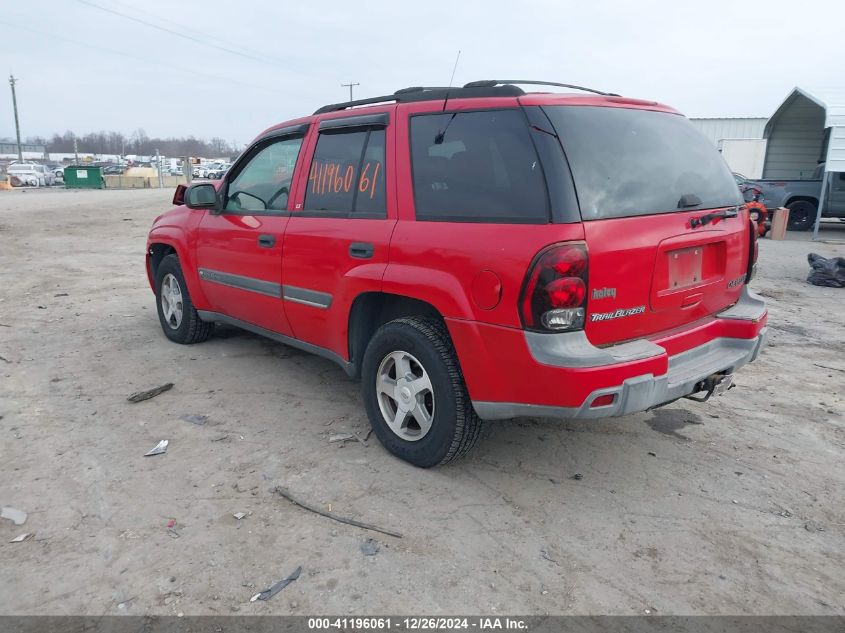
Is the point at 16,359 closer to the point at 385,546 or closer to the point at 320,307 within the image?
the point at 320,307

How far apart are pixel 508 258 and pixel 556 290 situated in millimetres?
263

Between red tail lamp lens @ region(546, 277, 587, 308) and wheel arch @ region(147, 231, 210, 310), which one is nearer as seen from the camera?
red tail lamp lens @ region(546, 277, 587, 308)

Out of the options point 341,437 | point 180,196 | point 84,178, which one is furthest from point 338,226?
point 84,178

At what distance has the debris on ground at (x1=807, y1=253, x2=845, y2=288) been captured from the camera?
340 inches

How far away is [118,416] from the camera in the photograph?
413cm

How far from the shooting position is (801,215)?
1605 cm

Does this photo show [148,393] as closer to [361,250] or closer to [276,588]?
[361,250]

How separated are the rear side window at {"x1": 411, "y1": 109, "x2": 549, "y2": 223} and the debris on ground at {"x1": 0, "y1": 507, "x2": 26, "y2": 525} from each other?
8.08ft

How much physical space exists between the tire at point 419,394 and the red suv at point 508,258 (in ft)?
0.04

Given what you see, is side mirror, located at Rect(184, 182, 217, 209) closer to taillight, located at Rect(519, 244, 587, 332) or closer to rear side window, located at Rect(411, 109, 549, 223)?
rear side window, located at Rect(411, 109, 549, 223)

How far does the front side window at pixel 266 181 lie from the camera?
14.0 ft

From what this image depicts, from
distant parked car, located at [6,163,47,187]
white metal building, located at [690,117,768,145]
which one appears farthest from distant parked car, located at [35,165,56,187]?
white metal building, located at [690,117,768,145]

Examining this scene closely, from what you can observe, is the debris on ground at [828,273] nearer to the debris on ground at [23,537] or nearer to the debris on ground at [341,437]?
the debris on ground at [341,437]

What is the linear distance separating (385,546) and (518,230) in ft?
5.07
